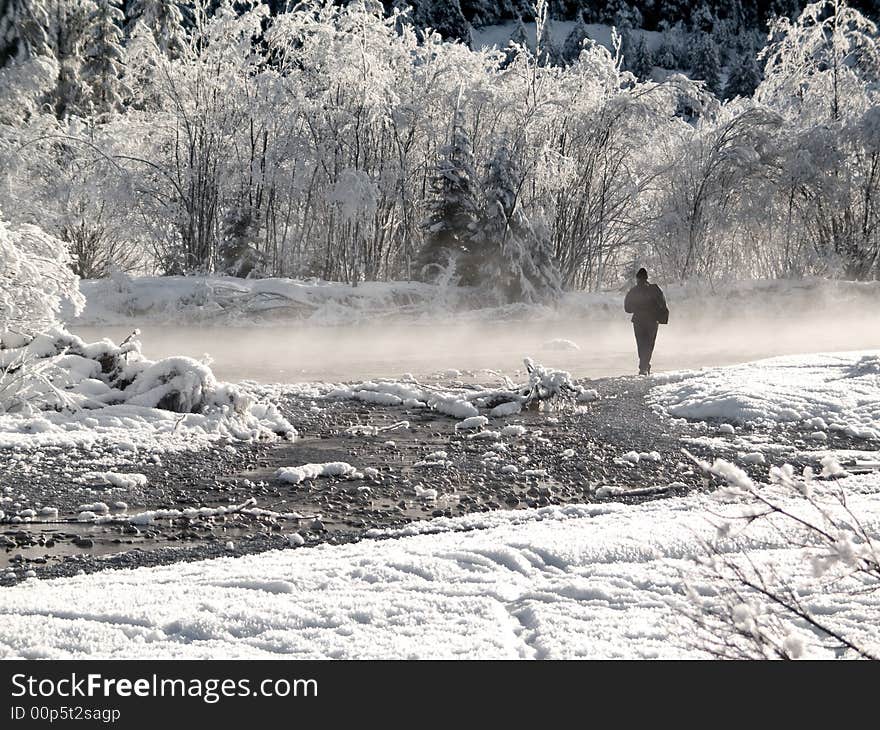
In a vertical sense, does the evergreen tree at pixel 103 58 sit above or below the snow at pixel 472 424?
above

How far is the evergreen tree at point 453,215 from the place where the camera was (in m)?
24.6

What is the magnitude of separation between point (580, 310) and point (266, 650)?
70.3 feet

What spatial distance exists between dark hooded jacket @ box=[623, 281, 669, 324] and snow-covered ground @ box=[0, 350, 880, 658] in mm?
7274

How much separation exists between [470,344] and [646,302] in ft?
22.6

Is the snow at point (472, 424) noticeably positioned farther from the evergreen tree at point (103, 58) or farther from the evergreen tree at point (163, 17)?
the evergreen tree at point (163, 17)

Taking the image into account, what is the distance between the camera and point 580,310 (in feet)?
79.6

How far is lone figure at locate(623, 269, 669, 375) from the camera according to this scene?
42.4ft

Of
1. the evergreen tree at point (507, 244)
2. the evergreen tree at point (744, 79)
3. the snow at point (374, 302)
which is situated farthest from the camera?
the evergreen tree at point (744, 79)

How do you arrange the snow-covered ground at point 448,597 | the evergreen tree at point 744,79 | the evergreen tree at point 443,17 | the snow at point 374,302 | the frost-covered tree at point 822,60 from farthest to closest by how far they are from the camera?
the evergreen tree at point 443,17 → the evergreen tree at point 744,79 → the frost-covered tree at point 822,60 → the snow at point 374,302 → the snow-covered ground at point 448,597

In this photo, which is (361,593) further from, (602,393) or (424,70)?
(424,70)

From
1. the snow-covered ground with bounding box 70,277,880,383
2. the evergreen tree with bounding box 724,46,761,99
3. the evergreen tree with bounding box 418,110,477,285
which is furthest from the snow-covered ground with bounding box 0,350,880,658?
the evergreen tree with bounding box 724,46,761,99

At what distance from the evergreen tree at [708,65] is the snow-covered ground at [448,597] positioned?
73671mm

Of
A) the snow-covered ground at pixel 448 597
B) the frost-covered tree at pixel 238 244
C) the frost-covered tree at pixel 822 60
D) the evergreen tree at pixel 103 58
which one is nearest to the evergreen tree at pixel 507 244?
the frost-covered tree at pixel 238 244
